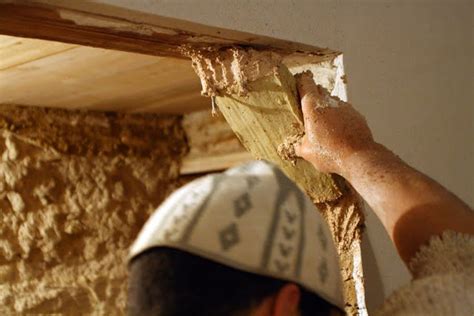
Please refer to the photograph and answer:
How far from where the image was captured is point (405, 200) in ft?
2.79

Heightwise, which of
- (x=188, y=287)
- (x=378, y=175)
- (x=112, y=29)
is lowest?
(x=188, y=287)

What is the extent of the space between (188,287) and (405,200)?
39cm

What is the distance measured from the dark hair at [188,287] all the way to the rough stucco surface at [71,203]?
4.38 ft

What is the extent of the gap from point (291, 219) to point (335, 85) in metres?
0.54

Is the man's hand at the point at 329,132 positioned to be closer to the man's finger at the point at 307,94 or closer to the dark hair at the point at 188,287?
the man's finger at the point at 307,94

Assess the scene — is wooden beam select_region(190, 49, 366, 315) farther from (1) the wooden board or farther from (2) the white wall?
(1) the wooden board

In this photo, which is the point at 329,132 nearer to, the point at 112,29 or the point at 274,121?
the point at 274,121

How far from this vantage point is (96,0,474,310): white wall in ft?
3.27

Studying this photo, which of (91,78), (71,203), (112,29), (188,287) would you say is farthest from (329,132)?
(71,203)

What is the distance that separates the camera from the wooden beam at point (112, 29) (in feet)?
2.56

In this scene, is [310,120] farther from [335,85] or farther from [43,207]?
[43,207]

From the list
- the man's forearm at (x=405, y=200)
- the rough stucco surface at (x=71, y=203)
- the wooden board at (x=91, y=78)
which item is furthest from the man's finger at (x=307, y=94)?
the rough stucco surface at (x=71, y=203)

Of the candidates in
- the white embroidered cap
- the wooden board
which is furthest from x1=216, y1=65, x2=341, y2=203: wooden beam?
the white embroidered cap

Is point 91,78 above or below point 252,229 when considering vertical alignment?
above
